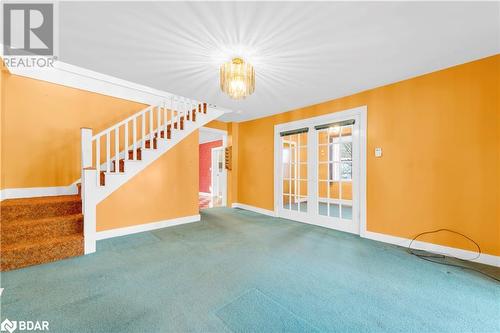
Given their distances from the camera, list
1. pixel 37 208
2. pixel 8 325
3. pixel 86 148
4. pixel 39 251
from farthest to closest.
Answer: pixel 86 148, pixel 37 208, pixel 39 251, pixel 8 325

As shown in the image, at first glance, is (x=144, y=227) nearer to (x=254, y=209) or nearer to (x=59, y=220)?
(x=59, y=220)

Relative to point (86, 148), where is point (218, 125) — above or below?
above

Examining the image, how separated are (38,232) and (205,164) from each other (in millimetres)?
6449

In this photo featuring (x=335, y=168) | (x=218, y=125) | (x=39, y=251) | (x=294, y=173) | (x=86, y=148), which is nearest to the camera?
(x=39, y=251)

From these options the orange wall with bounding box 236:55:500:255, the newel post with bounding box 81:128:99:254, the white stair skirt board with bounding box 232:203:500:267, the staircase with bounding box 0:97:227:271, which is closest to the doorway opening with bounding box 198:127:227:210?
the staircase with bounding box 0:97:227:271

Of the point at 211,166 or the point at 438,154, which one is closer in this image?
the point at 438,154

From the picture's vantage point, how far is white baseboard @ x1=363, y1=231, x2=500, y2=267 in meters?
2.29

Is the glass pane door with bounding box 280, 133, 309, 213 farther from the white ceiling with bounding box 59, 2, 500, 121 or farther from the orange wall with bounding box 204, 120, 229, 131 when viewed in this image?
the orange wall with bounding box 204, 120, 229, 131

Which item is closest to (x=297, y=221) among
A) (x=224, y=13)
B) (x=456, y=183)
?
(x=456, y=183)

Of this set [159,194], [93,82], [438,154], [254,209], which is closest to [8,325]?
[159,194]

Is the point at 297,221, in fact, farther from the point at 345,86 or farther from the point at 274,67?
the point at 274,67

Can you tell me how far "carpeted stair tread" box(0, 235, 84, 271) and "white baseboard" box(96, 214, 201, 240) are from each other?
63cm

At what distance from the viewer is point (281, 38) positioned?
6.74 feet

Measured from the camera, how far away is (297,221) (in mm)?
4312
